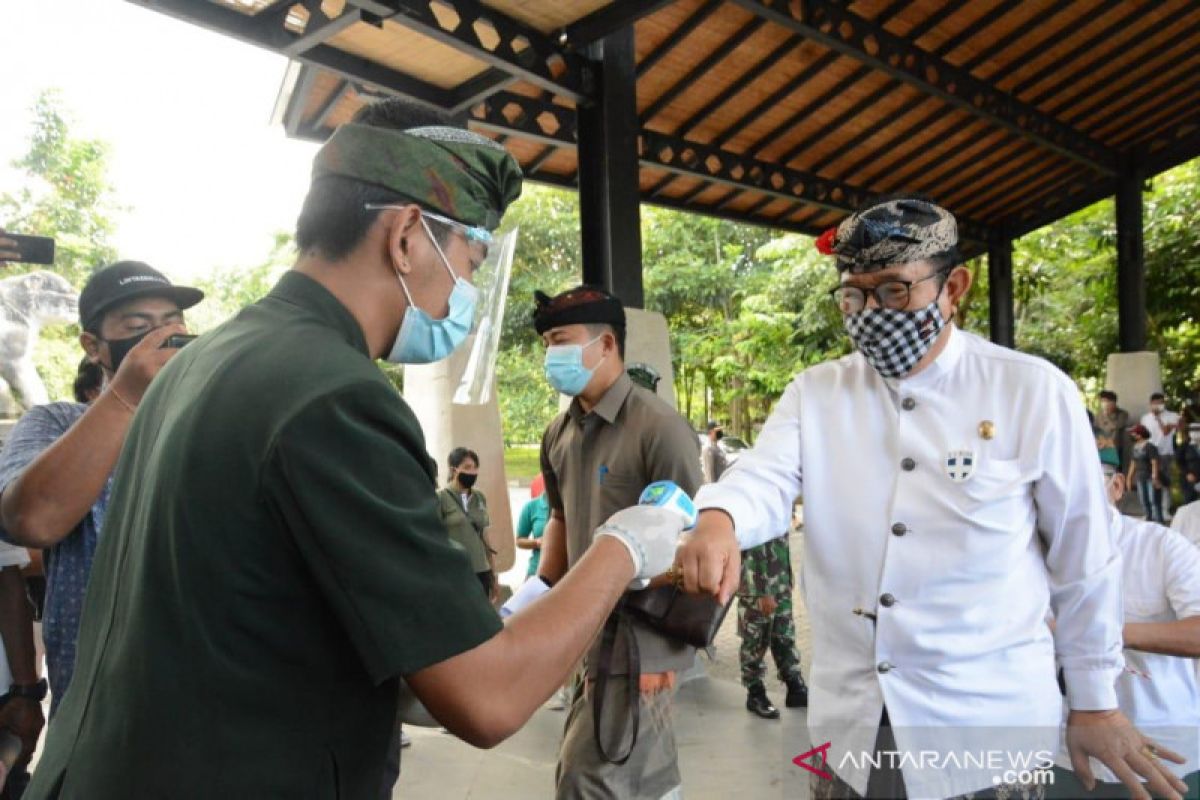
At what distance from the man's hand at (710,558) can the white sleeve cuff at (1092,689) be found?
2.46 ft

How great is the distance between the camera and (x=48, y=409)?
264 cm

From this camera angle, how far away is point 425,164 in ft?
4.57

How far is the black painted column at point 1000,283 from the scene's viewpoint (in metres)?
16.2

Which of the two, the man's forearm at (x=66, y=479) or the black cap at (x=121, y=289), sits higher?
the black cap at (x=121, y=289)

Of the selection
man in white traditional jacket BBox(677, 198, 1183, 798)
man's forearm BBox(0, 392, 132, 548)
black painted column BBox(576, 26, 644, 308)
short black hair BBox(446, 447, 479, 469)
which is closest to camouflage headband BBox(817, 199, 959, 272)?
man in white traditional jacket BBox(677, 198, 1183, 798)

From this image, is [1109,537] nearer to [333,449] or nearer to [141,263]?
[333,449]

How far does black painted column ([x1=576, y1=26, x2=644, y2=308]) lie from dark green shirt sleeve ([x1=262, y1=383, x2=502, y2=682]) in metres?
6.02

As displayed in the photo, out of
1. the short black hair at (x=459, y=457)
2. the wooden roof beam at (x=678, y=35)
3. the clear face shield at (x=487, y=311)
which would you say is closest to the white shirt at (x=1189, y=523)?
the clear face shield at (x=487, y=311)

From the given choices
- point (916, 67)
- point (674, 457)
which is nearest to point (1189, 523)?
point (674, 457)

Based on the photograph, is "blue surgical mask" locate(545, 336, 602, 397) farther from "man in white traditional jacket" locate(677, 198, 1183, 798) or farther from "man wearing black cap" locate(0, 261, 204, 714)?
"man in white traditional jacket" locate(677, 198, 1183, 798)

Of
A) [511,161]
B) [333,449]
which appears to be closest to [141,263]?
[511,161]

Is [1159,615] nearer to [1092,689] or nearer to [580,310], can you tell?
[1092,689]

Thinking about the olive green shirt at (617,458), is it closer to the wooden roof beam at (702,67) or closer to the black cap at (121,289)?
the black cap at (121,289)

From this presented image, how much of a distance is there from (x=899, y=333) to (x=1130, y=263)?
634 inches
